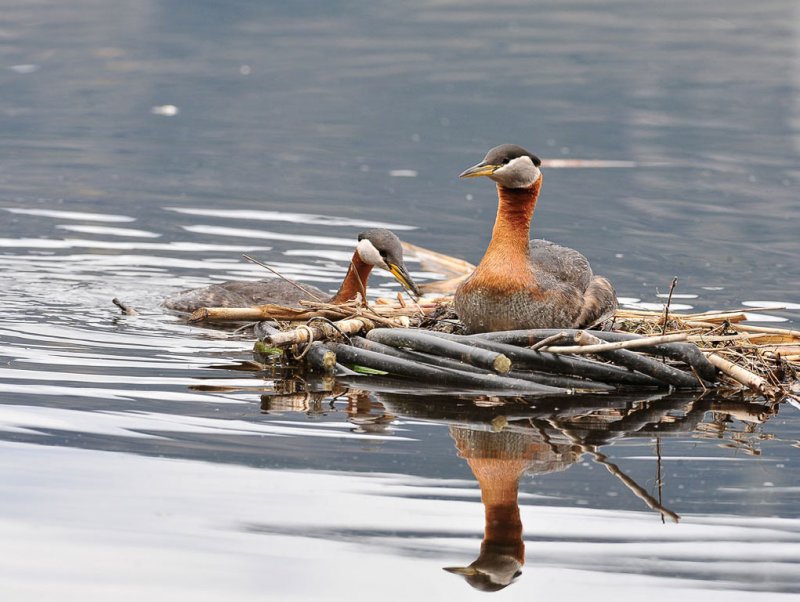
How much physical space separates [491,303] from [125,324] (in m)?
3.45

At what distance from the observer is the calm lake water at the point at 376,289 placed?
243 inches

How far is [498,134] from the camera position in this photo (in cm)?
2295

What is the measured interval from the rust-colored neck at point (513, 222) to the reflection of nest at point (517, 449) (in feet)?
5.61

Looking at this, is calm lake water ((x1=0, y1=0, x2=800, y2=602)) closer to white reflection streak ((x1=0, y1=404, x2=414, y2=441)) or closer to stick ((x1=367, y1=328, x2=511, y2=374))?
white reflection streak ((x1=0, y1=404, x2=414, y2=441))

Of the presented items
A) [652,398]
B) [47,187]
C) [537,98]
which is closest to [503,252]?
[652,398]

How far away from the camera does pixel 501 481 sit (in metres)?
7.10

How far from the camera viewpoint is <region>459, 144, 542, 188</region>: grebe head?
9.09 metres

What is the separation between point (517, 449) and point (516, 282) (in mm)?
1781

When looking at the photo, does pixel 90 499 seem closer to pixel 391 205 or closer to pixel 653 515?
pixel 653 515

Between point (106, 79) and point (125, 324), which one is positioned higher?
point (106, 79)

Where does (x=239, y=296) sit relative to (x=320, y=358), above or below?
above

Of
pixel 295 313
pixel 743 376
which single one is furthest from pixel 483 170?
pixel 743 376

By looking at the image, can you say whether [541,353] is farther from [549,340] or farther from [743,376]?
[743,376]

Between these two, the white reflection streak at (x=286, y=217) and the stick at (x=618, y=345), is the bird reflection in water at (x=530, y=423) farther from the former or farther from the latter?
the white reflection streak at (x=286, y=217)
